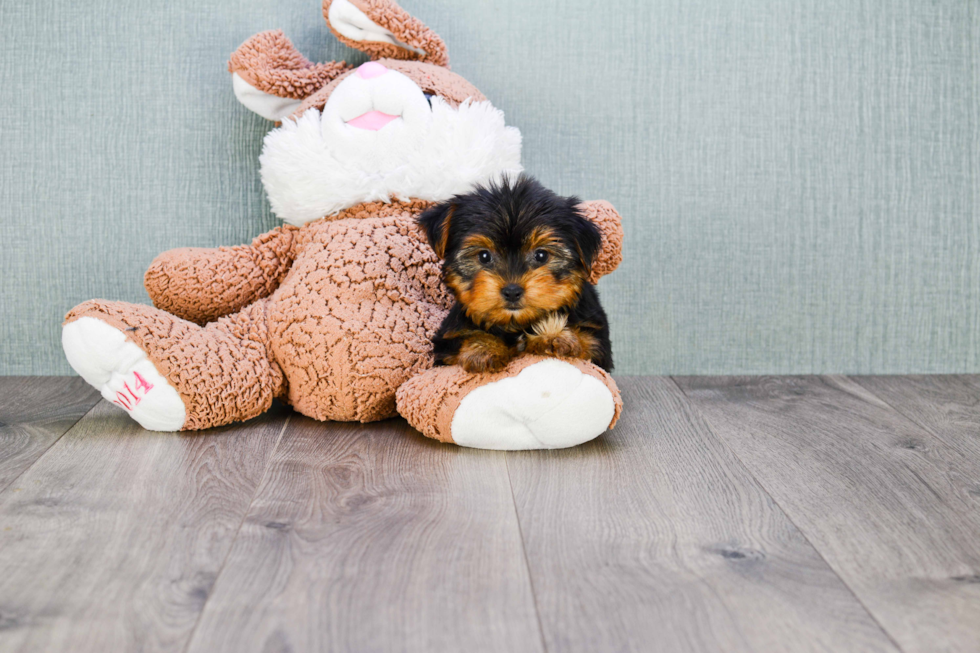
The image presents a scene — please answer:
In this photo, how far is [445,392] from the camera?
1.66 meters

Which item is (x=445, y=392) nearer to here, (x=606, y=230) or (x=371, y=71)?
(x=606, y=230)

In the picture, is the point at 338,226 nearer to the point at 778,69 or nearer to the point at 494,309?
the point at 494,309

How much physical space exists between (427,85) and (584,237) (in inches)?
26.8

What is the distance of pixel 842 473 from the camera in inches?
61.7

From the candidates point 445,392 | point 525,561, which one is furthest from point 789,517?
point 445,392

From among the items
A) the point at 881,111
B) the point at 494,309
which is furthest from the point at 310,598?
the point at 881,111

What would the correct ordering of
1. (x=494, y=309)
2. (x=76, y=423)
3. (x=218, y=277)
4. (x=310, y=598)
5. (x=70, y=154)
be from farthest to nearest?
(x=70, y=154) → (x=218, y=277) → (x=76, y=423) → (x=494, y=309) → (x=310, y=598)

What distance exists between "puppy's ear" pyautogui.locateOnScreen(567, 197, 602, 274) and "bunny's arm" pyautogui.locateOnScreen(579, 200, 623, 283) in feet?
0.83

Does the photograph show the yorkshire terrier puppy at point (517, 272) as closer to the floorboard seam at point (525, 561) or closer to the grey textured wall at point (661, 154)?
the floorboard seam at point (525, 561)

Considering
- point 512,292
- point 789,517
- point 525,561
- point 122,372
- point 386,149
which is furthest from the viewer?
point 386,149

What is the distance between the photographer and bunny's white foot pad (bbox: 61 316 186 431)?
1685mm

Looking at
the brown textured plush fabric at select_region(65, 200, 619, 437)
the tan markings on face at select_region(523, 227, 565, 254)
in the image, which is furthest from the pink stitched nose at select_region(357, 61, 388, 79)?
the tan markings on face at select_region(523, 227, 565, 254)

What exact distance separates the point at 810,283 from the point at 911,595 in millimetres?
1473

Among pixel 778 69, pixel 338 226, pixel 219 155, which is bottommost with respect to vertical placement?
pixel 338 226
